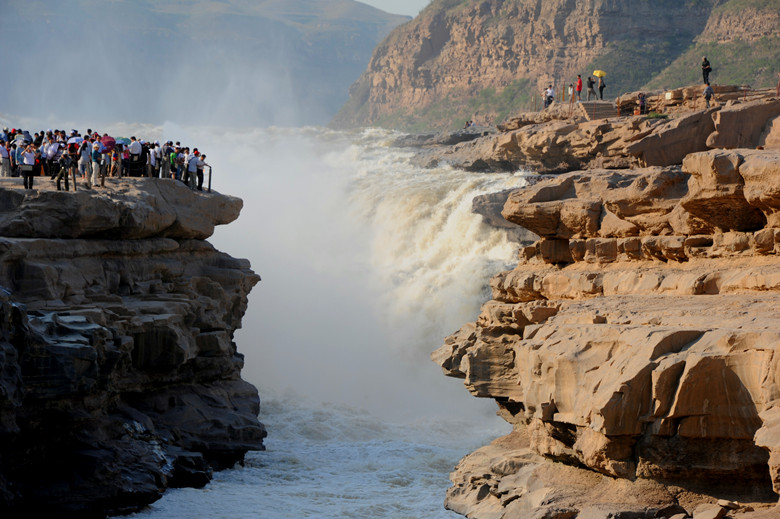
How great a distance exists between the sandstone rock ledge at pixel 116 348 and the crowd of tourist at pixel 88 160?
564mm

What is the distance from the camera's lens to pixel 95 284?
2202cm

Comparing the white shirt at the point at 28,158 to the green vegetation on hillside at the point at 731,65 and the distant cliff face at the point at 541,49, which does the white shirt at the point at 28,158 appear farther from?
the distant cliff face at the point at 541,49

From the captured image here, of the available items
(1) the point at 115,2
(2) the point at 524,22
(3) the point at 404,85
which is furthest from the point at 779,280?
(1) the point at 115,2

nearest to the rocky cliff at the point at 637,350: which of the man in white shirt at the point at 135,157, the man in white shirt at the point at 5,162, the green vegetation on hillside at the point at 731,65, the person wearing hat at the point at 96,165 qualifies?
the person wearing hat at the point at 96,165

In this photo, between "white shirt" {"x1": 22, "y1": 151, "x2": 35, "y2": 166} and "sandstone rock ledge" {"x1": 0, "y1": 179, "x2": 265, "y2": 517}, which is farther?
"white shirt" {"x1": 22, "y1": 151, "x2": 35, "y2": 166}

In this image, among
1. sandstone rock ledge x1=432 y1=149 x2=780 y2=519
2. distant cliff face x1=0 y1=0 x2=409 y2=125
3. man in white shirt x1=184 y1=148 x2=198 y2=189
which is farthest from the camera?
distant cliff face x1=0 y1=0 x2=409 y2=125

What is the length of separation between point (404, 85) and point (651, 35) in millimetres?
24007

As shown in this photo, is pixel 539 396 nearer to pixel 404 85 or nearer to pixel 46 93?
pixel 404 85

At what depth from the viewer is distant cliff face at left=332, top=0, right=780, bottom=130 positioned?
63219mm

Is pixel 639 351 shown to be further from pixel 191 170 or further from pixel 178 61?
pixel 178 61

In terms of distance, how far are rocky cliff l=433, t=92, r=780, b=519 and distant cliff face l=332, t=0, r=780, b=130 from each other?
40093 mm

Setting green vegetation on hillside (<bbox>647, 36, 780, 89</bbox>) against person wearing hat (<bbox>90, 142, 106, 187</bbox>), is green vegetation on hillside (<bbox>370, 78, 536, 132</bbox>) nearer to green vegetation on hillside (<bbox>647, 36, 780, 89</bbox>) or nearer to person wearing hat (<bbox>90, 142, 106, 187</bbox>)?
green vegetation on hillside (<bbox>647, 36, 780, 89</bbox>)

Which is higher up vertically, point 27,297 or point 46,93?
point 46,93

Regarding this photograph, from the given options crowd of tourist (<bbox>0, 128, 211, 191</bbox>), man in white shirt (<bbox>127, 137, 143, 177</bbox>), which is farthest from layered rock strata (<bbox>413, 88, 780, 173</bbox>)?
man in white shirt (<bbox>127, 137, 143, 177</bbox>)
